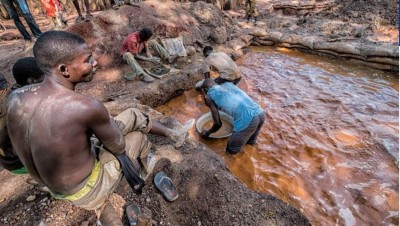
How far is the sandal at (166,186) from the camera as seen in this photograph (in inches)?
87.3

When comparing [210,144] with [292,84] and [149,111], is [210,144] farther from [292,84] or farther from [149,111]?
[292,84]

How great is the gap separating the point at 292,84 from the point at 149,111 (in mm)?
3297

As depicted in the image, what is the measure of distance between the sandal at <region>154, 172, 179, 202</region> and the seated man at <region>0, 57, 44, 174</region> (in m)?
1.09

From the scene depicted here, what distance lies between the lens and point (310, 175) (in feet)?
9.85

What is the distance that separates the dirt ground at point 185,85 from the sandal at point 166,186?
0.19 feet

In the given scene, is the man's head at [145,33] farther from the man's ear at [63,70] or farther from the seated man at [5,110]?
the man's ear at [63,70]

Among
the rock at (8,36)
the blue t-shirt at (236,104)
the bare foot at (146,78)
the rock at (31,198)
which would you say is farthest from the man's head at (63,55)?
the rock at (8,36)

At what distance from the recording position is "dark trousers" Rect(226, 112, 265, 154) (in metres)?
2.93

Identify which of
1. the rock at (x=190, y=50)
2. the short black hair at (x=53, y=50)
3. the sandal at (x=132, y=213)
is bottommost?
the sandal at (x=132, y=213)

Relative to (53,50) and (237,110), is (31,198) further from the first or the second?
(237,110)

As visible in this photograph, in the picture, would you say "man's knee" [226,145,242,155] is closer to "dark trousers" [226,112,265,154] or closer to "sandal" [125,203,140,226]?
"dark trousers" [226,112,265,154]

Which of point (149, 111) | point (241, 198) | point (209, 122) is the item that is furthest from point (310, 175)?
point (149, 111)

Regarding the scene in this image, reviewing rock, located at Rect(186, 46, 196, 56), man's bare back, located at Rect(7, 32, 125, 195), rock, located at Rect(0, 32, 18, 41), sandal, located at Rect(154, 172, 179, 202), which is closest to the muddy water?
sandal, located at Rect(154, 172, 179, 202)

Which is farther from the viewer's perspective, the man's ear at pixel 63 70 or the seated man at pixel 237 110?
the seated man at pixel 237 110
